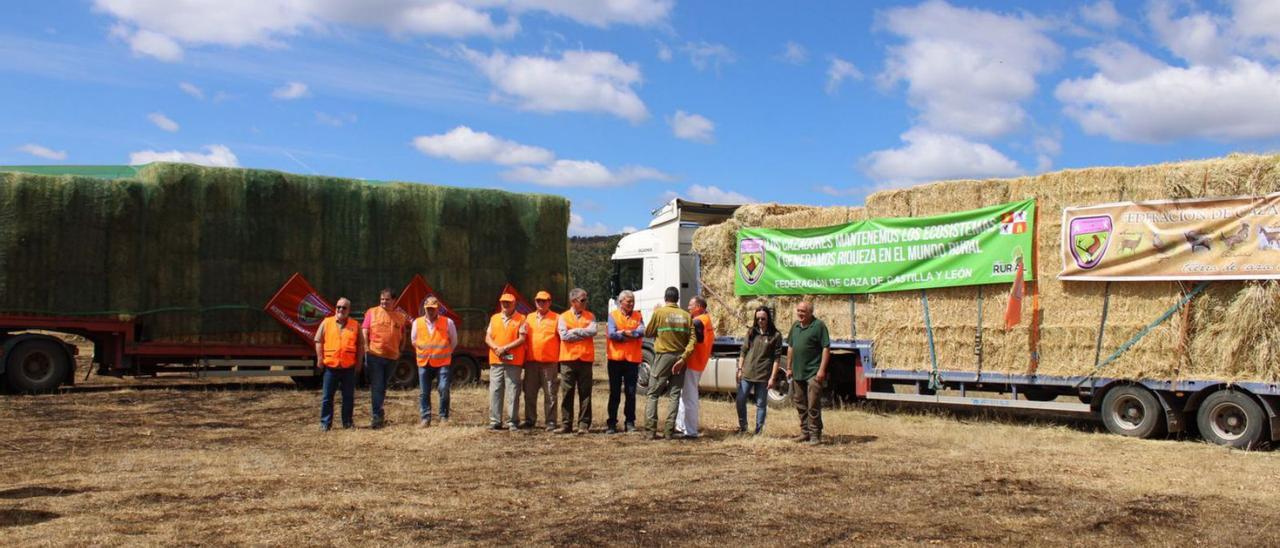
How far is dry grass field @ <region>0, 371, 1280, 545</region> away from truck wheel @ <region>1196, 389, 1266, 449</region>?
32cm

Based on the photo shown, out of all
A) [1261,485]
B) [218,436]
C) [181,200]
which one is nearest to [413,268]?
[181,200]

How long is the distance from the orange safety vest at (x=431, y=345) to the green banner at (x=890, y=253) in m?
5.99

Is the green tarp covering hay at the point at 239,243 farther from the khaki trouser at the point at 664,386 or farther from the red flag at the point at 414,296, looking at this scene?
the khaki trouser at the point at 664,386

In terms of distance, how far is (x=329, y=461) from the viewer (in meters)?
9.63

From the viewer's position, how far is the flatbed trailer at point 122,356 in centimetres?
1566

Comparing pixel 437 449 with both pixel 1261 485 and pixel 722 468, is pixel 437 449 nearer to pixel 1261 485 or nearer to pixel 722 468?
pixel 722 468

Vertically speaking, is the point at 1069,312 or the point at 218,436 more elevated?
the point at 1069,312


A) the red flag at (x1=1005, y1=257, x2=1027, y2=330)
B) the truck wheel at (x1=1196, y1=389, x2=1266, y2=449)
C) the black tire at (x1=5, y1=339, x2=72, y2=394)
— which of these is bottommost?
the truck wheel at (x1=1196, y1=389, x2=1266, y2=449)

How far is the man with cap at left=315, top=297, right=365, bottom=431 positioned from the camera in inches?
471

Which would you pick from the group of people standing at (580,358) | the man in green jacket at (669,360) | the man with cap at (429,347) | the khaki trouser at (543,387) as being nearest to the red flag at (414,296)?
the group of people standing at (580,358)

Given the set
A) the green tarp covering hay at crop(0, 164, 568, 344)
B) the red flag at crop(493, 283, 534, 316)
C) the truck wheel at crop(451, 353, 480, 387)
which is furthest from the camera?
the red flag at crop(493, 283, 534, 316)

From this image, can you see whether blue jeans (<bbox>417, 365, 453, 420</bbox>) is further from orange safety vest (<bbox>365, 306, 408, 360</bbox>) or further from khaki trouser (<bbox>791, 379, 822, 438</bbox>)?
khaki trouser (<bbox>791, 379, 822, 438</bbox>)

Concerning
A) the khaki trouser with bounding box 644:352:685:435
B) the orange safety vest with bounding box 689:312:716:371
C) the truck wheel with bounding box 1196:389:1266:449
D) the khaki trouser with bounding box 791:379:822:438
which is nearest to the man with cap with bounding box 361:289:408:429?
the khaki trouser with bounding box 644:352:685:435

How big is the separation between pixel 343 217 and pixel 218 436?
7.70 meters
